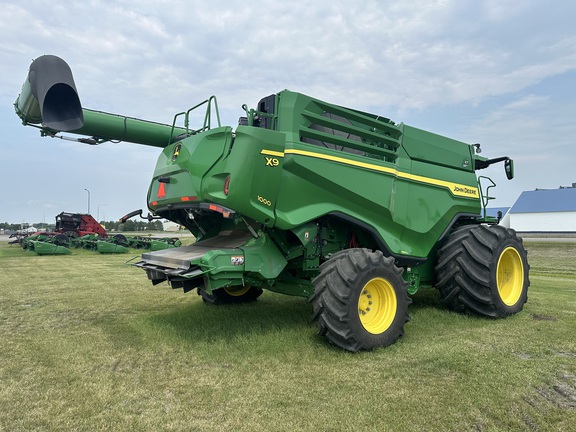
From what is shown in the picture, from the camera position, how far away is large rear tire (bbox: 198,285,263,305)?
273 inches

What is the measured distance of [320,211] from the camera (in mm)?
5160

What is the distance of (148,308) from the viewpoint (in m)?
7.09

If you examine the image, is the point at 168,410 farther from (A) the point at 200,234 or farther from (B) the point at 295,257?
(A) the point at 200,234

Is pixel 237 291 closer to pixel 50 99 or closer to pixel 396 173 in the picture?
pixel 396 173

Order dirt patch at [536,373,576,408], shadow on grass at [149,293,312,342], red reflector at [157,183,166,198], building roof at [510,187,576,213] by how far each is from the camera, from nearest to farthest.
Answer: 1. dirt patch at [536,373,576,408]
2. shadow on grass at [149,293,312,342]
3. red reflector at [157,183,166,198]
4. building roof at [510,187,576,213]

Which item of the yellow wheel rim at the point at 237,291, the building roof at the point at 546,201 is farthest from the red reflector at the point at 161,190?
the building roof at the point at 546,201

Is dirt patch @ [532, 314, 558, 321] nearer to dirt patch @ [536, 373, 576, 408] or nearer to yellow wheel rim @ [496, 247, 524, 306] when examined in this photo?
yellow wheel rim @ [496, 247, 524, 306]

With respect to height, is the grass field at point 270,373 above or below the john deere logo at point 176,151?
below

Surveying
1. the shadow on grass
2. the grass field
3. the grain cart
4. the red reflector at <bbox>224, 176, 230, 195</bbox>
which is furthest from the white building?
the red reflector at <bbox>224, 176, 230, 195</bbox>

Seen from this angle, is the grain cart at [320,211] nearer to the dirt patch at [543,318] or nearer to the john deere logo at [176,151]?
the john deere logo at [176,151]

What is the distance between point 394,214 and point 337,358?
2.32m

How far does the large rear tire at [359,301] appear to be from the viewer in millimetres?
4543

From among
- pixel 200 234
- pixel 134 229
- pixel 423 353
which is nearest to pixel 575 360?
pixel 423 353

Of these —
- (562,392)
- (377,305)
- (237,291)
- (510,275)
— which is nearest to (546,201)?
(510,275)
